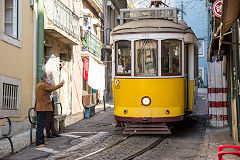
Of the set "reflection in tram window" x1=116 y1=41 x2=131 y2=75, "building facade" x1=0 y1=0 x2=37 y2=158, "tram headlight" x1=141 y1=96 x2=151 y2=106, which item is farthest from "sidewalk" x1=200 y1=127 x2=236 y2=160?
"building facade" x1=0 y1=0 x2=37 y2=158

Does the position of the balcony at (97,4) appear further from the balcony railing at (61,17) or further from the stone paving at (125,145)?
the stone paving at (125,145)

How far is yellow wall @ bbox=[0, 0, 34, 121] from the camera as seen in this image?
11398 mm

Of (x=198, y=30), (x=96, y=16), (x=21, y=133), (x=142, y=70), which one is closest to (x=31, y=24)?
(x=21, y=133)

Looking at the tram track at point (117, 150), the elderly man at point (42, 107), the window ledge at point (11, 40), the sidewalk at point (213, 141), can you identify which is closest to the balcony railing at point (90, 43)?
the window ledge at point (11, 40)

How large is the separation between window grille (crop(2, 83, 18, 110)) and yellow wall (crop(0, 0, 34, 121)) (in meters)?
0.31

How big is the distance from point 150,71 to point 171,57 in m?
0.70

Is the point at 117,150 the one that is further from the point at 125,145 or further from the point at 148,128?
the point at 148,128

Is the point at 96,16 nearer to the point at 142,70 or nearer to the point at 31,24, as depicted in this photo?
the point at 31,24

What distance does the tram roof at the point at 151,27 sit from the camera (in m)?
10.6

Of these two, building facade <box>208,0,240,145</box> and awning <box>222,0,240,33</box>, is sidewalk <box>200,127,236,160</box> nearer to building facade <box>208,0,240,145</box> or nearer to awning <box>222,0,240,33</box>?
building facade <box>208,0,240,145</box>

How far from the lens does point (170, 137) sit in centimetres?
1095

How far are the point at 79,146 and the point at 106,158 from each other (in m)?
1.87

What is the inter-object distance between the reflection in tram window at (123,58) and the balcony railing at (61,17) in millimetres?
5144

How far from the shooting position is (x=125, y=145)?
944 centimetres
